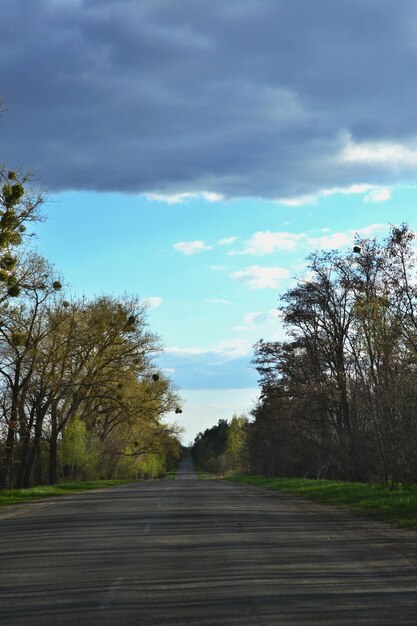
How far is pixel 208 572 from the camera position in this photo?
1021 cm

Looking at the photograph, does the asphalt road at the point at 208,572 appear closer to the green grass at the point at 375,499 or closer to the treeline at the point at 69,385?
the green grass at the point at 375,499

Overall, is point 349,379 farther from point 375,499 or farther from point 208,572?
point 208,572

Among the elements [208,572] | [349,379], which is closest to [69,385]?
[349,379]

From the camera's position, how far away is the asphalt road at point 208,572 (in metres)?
7.71

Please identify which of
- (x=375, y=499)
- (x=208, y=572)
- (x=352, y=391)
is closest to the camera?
(x=208, y=572)

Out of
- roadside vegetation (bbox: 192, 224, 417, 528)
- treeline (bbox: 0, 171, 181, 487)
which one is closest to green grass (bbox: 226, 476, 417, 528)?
roadside vegetation (bbox: 192, 224, 417, 528)

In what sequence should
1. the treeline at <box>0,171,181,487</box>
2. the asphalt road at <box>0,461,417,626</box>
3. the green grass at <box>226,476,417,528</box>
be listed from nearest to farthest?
the asphalt road at <box>0,461,417,626</box> → the green grass at <box>226,476,417,528</box> → the treeline at <box>0,171,181,487</box>

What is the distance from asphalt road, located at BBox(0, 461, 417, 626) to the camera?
771 centimetres

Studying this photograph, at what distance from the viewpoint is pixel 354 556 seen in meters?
11.8

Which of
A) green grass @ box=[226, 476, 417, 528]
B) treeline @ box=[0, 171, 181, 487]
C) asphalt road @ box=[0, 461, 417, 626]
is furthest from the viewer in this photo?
treeline @ box=[0, 171, 181, 487]

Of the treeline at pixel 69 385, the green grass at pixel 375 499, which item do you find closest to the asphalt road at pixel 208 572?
the green grass at pixel 375 499

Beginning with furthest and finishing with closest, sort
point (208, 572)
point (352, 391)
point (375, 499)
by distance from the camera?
point (352, 391) < point (375, 499) < point (208, 572)

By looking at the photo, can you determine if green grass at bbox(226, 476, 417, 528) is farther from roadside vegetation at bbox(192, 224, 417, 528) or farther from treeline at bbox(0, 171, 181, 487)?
treeline at bbox(0, 171, 181, 487)

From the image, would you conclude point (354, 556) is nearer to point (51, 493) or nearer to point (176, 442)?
point (51, 493)
